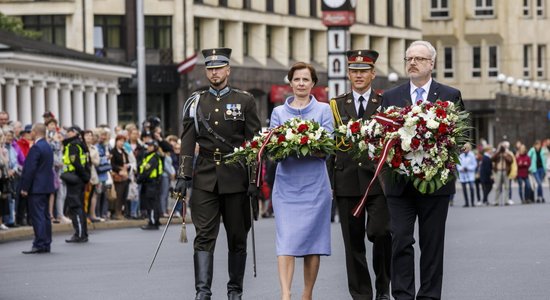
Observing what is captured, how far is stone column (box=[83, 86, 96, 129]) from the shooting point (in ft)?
164

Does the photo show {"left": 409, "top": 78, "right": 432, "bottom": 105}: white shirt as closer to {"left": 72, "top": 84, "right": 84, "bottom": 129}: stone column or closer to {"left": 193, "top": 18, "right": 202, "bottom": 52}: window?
{"left": 72, "top": 84, "right": 84, "bottom": 129}: stone column

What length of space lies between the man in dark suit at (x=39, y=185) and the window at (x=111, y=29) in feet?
166

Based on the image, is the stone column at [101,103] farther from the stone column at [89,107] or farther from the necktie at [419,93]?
the necktie at [419,93]

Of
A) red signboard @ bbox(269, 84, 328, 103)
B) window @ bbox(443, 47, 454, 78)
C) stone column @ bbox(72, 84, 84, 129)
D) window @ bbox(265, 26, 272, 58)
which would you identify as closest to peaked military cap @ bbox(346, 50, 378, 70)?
stone column @ bbox(72, 84, 84, 129)

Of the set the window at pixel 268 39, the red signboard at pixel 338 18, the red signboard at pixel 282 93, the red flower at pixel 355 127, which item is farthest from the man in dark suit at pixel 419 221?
the window at pixel 268 39

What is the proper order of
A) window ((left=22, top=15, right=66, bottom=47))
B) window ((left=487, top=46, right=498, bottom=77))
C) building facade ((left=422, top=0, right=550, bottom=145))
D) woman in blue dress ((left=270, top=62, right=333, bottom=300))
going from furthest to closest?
window ((left=487, top=46, right=498, bottom=77)), building facade ((left=422, top=0, right=550, bottom=145)), window ((left=22, top=15, right=66, bottom=47)), woman in blue dress ((left=270, top=62, right=333, bottom=300))

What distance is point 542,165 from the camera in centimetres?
5262

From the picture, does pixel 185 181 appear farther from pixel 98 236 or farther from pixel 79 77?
pixel 79 77

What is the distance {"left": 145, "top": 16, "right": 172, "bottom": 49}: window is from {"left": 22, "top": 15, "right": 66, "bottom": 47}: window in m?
3.80

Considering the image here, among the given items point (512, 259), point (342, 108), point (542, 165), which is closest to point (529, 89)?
point (542, 165)

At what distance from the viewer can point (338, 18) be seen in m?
43.9

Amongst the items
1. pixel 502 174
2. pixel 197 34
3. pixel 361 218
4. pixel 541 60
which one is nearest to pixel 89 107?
pixel 502 174

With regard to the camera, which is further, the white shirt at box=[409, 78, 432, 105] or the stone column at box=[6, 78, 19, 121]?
the stone column at box=[6, 78, 19, 121]

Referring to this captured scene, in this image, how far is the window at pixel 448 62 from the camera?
110m
